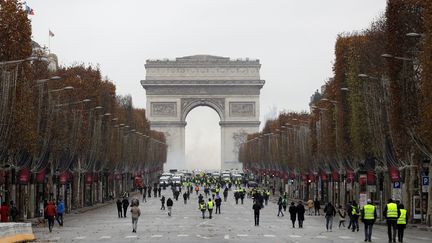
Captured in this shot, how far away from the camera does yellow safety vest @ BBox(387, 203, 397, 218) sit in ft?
155

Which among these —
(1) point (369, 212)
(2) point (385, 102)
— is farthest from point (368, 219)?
(2) point (385, 102)

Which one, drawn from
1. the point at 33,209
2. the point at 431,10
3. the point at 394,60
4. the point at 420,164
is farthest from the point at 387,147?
the point at 33,209

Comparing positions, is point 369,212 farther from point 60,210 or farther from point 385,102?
point 60,210

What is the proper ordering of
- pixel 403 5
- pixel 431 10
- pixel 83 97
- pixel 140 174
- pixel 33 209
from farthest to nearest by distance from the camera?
pixel 140 174, pixel 83 97, pixel 33 209, pixel 403 5, pixel 431 10

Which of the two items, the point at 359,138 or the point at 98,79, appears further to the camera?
the point at 98,79

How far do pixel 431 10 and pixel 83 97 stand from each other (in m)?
48.7

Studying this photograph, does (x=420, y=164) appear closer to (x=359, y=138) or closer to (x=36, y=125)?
(x=359, y=138)

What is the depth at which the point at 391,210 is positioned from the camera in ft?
155

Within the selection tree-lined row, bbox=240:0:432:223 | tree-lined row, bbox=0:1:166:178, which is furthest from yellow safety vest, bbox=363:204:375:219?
tree-lined row, bbox=0:1:166:178

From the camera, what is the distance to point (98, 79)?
10700 centimetres

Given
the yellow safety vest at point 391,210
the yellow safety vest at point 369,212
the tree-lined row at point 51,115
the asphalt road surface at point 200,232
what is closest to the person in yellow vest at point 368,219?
the yellow safety vest at point 369,212

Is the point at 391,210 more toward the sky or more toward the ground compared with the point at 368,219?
more toward the sky

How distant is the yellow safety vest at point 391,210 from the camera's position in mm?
47156

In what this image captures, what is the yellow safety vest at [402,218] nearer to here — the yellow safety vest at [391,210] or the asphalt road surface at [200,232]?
the yellow safety vest at [391,210]
